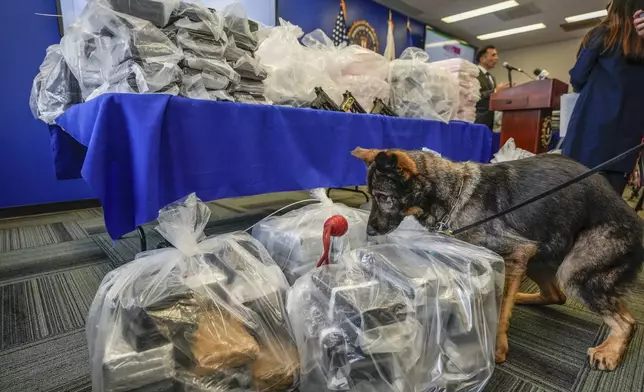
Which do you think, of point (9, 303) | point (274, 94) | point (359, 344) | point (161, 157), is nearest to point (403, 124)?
point (274, 94)

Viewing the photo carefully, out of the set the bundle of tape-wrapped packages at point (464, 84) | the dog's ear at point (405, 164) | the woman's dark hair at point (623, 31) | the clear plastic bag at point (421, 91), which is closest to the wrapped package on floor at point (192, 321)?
the dog's ear at point (405, 164)

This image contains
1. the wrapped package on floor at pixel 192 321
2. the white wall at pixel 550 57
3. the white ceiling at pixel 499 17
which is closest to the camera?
the wrapped package on floor at pixel 192 321

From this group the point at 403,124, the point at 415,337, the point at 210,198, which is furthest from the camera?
the point at 403,124

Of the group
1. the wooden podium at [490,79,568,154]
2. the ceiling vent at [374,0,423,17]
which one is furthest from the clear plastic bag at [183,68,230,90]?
the ceiling vent at [374,0,423,17]

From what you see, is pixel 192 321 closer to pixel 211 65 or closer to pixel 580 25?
pixel 211 65

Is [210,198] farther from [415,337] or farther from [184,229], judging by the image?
[415,337]

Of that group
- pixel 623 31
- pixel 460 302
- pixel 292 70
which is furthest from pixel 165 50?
pixel 623 31

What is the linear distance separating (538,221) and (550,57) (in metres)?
11.2

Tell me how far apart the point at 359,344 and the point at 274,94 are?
1.45 metres

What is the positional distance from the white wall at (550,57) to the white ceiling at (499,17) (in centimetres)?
26

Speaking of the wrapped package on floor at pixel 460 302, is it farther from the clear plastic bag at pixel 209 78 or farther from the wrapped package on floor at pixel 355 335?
the clear plastic bag at pixel 209 78

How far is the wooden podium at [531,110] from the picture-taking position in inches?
109

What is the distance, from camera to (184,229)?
905 millimetres

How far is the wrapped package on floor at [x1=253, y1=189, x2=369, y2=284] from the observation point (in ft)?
4.21
